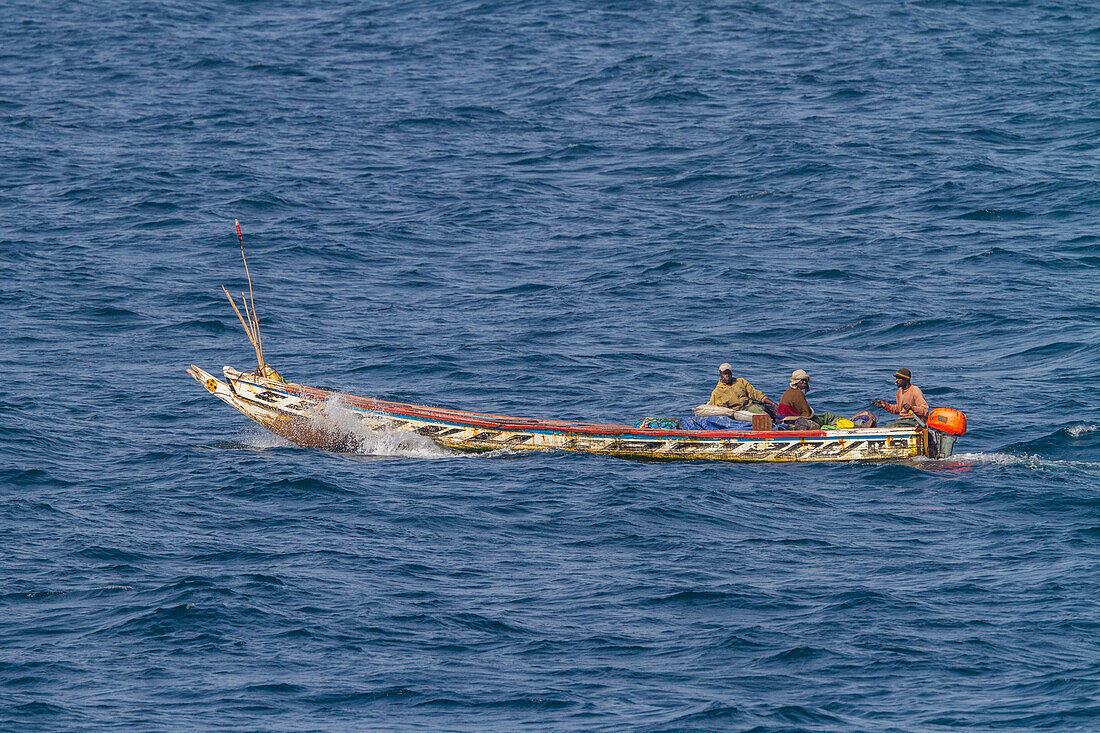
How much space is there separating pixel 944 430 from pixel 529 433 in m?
7.69

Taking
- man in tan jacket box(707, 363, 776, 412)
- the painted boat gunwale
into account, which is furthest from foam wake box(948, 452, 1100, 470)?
man in tan jacket box(707, 363, 776, 412)

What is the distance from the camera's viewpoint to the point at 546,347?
108ft

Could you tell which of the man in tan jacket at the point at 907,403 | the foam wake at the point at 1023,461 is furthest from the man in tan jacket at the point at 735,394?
the foam wake at the point at 1023,461

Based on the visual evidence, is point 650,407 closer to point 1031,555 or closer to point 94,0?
point 1031,555

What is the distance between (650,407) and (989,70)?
31.9 meters

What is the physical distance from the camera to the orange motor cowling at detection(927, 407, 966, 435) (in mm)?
24359

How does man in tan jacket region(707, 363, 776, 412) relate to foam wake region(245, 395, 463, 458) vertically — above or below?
above

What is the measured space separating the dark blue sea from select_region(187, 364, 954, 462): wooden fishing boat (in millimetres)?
449

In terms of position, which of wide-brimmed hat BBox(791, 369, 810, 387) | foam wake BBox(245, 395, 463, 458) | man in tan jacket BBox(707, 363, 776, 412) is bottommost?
Result: foam wake BBox(245, 395, 463, 458)

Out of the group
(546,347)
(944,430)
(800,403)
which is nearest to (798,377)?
(800,403)

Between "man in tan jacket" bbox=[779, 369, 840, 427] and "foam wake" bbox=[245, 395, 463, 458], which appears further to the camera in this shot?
"foam wake" bbox=[245, 395, 463, 458]

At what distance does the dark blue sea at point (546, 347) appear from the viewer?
17.6 metres

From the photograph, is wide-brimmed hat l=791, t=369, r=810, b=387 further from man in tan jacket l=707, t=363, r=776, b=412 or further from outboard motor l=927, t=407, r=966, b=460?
outboard motor l=927, t=407, r=966, b=460

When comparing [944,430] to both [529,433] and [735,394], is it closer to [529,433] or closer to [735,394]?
[735,394]
